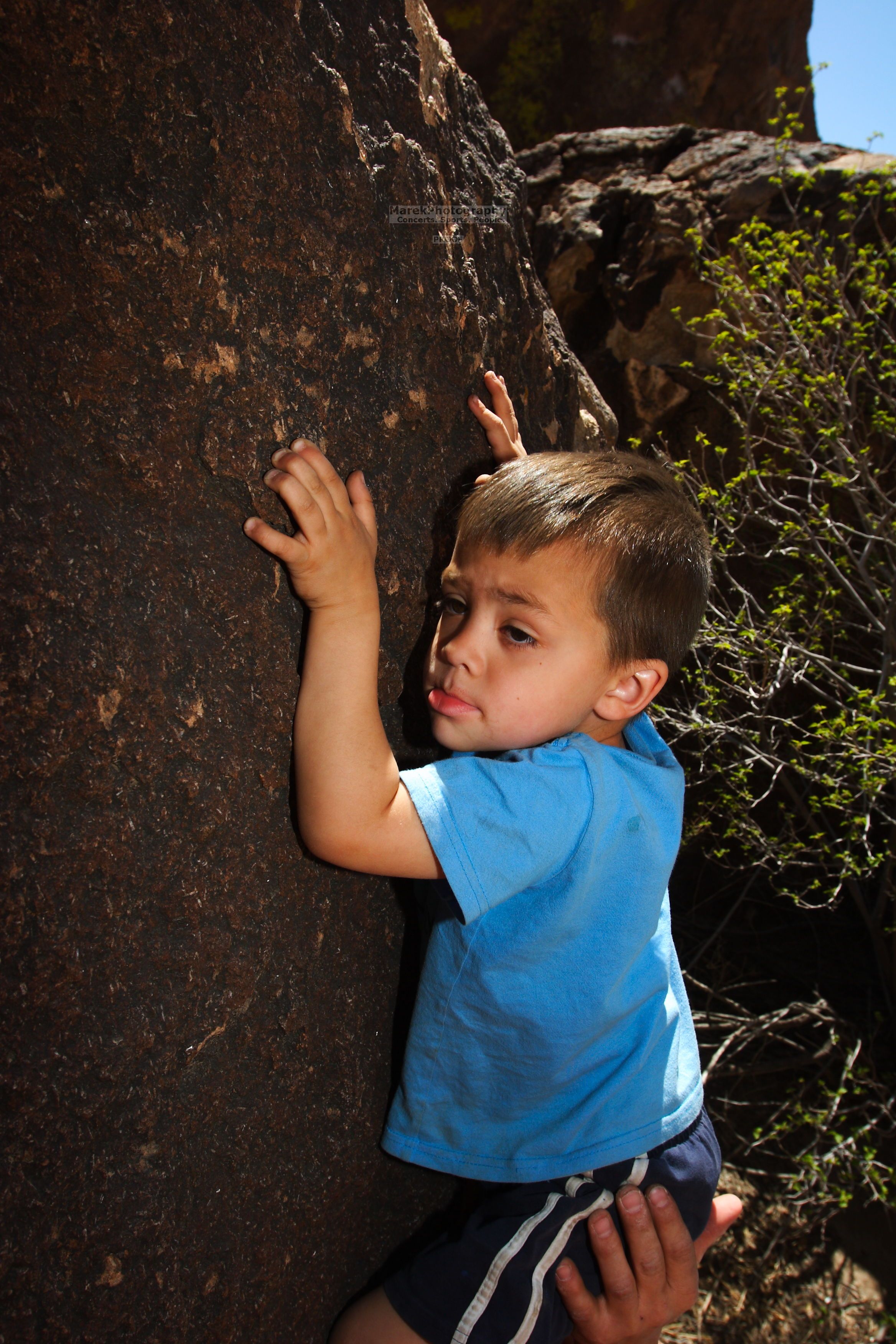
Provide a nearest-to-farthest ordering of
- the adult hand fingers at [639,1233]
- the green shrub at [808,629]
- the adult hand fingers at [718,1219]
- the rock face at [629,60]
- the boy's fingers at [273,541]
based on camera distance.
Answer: the boy's fingers at [273,541]
the adult hand fingers at [639,1233]
the adult hand fingers at [718,1219]
the green shrub at [808,629]
the rock face at [629,60]

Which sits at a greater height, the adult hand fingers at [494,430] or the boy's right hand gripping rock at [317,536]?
the adult hand fingers at [494,430]

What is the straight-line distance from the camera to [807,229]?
3.75 m

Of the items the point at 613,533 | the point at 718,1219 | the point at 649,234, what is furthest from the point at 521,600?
the point at 649,234

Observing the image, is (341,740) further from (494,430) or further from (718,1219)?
(718,1219)

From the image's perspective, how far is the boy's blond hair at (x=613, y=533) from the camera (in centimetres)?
130

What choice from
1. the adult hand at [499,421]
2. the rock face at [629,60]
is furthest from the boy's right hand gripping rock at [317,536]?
the rock face at [629,60]

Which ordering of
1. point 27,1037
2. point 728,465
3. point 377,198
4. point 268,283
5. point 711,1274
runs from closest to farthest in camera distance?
point 27,1037, point 268,283, point 377,198, point 711,1274, point 728,465

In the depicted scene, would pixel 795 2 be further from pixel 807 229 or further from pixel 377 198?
pixel 377 198

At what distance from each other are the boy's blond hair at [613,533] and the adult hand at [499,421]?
0.09 metres

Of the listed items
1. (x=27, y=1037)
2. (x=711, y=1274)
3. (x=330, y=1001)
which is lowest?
(x=711, y=1274)

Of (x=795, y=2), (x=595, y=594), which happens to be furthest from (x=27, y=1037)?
(x=795, y=2)

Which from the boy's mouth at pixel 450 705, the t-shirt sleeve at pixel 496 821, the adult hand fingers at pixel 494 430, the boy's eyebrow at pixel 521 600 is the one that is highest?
the adult hand fingers at pixel 494 430

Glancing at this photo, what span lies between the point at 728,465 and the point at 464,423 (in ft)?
9.92

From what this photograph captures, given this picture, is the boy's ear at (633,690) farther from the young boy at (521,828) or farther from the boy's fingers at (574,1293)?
the boy's fingers at (574,1293)
